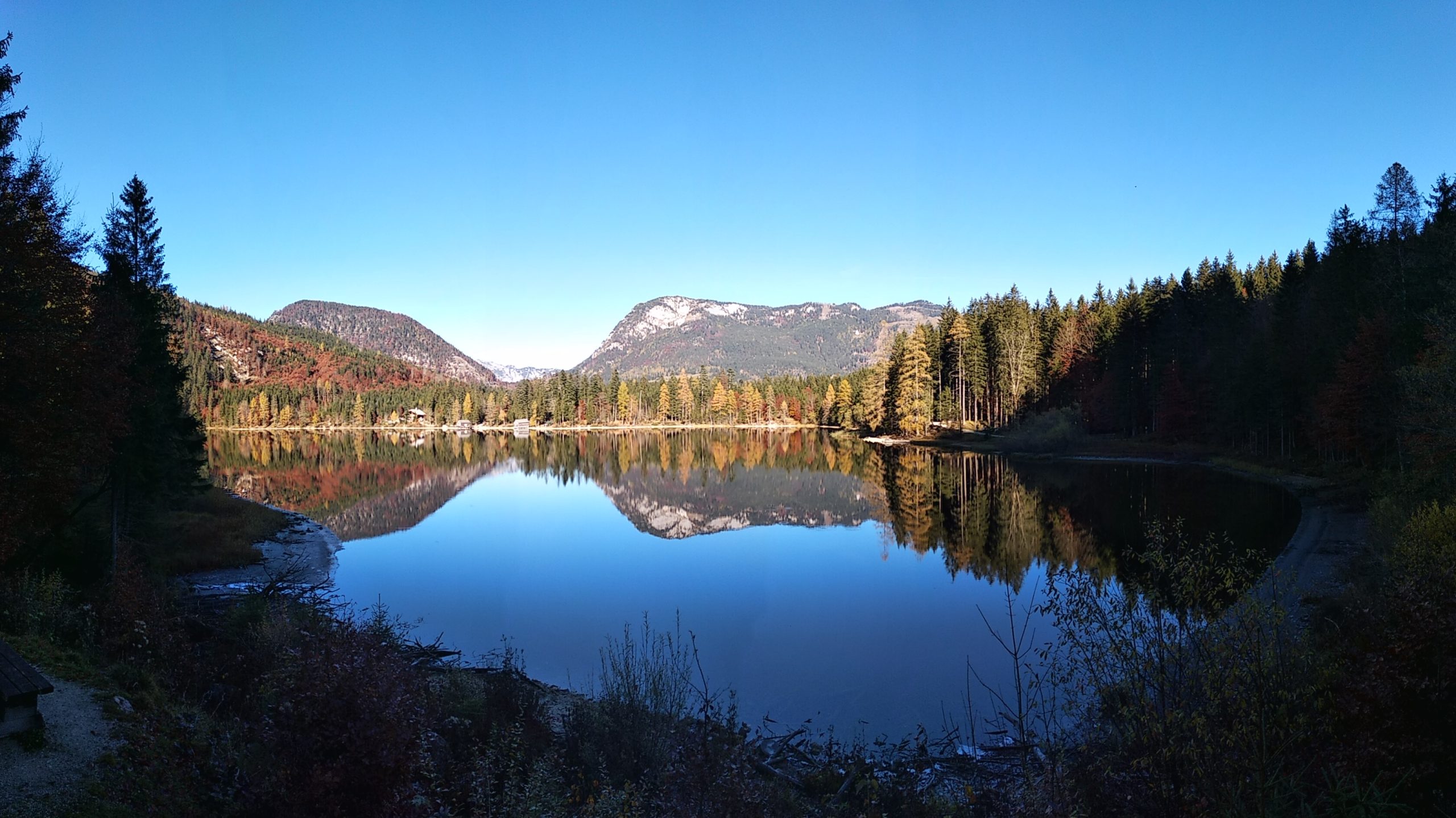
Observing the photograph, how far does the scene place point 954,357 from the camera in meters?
82.8

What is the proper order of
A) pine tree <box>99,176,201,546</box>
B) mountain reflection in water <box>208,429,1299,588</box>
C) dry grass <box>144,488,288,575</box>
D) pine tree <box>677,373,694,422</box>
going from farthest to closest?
pine tree <box>677,373,694,422</box> < mountain reflection in water <box>208,429,1299,588</box> < dry grass <box>144,488,288,575</box> < pine tree <box>99,176,201,546</box>

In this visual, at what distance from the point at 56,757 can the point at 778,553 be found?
65.8 feet

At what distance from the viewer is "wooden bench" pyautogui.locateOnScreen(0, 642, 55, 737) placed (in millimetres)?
6242

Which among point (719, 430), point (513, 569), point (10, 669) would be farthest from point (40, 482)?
point (719, 430)

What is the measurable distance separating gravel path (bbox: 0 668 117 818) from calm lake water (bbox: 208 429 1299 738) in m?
7.07

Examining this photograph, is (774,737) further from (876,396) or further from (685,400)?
(685,400)

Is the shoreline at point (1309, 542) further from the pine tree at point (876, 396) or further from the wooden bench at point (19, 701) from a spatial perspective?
the pine tree at point (876, 396)

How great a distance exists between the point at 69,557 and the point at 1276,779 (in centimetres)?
2158

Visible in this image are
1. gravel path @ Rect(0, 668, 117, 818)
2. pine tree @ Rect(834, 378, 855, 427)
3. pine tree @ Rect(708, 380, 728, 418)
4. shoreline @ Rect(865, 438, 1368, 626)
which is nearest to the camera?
gravel path @ Rect(0, 668, 117, 818)

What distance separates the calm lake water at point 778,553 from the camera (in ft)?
45.3

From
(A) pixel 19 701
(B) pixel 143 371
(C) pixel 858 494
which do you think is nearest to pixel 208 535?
(B) pixel 143 371

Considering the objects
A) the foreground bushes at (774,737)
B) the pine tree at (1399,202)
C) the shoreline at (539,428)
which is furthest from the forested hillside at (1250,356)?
the shoreline at (539,428)

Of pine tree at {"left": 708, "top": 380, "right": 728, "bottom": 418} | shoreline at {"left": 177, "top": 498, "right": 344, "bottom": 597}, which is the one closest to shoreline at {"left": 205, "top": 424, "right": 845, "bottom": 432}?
pine tree at {"left": 708, "top": 380, "right": 728, "bottom": 418}

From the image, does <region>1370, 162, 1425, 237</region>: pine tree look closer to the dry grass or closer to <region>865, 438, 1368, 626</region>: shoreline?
<region>865, 438, 1368, 626</region>: shoreline
